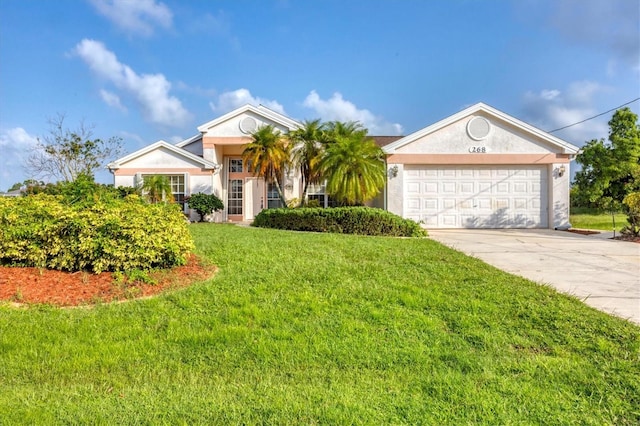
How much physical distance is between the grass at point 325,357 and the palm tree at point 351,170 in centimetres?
821

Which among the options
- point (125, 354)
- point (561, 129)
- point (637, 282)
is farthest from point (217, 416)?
point (561, 129)

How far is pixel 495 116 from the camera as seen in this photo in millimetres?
15219

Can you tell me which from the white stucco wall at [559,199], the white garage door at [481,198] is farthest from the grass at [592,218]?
the white garage door at [481,198]

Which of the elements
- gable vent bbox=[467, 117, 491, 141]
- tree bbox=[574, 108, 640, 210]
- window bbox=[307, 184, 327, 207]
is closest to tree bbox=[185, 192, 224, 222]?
window bbox=[307, 184, 327, 207]

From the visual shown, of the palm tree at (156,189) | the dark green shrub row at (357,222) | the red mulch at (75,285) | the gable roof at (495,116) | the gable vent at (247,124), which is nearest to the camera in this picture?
the red mulch at (75,285)

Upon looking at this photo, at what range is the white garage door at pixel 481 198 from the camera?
50.3ft

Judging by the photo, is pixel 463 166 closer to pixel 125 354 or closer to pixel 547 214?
pixel 547 214

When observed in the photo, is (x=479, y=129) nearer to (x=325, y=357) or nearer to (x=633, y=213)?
(x=633, y=213)

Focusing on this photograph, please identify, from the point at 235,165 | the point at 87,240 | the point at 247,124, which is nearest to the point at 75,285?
the point at 87,240

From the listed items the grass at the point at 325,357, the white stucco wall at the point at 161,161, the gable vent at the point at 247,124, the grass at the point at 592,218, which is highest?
the gable vent at the point at 247,124

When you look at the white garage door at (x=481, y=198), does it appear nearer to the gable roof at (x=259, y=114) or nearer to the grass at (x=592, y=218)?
the grass at (x=592, y=218)

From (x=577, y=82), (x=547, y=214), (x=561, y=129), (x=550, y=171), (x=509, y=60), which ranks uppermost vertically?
(x=509, y=60)

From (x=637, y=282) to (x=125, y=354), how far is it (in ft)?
24.7

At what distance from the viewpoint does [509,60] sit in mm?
14836
